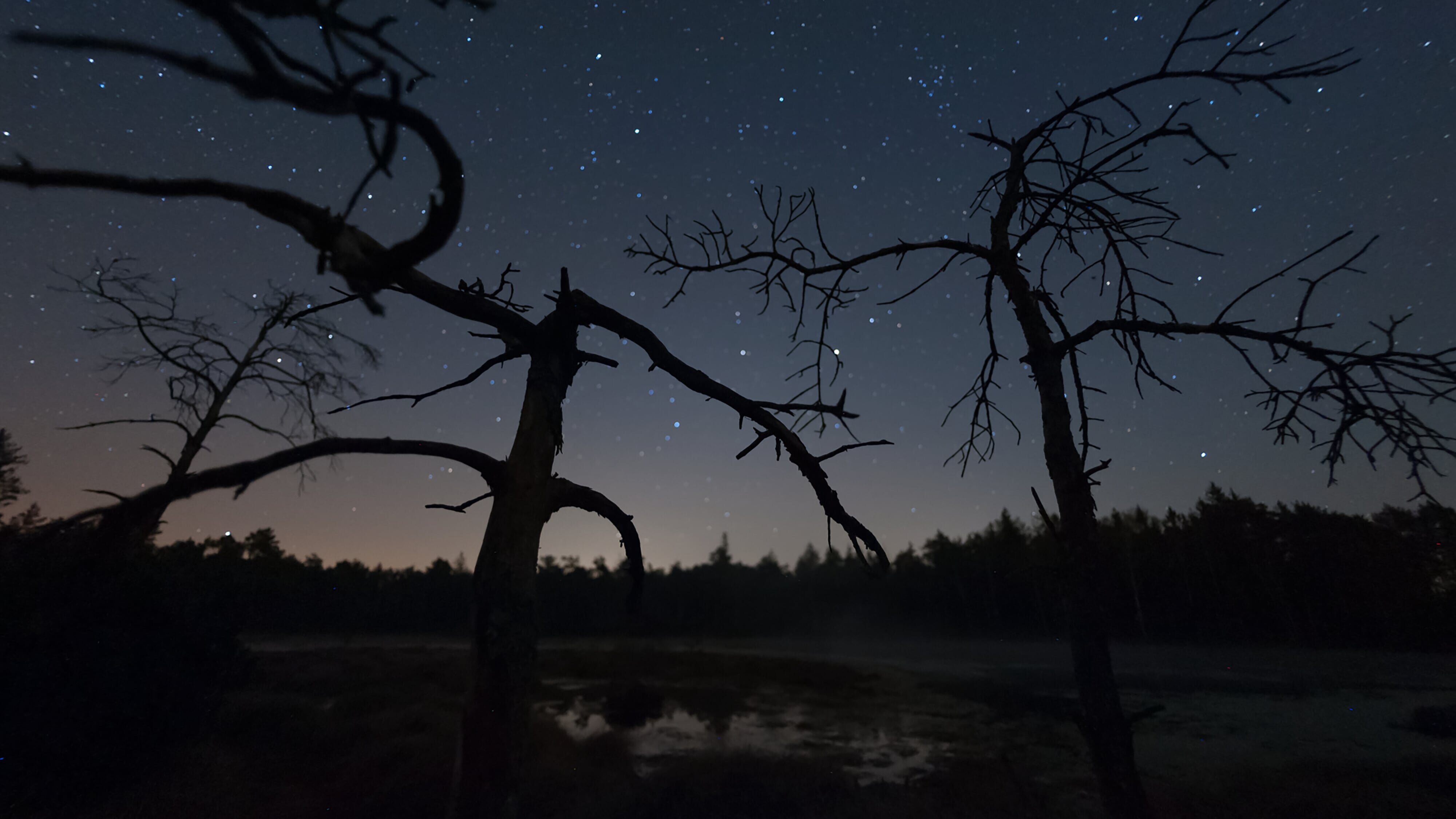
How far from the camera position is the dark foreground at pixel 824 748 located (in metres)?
12.6

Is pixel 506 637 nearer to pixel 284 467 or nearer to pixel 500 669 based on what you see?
pixel 500 669

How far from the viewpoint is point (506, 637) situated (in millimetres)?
1899

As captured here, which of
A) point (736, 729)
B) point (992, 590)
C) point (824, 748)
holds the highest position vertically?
point (992, 590)

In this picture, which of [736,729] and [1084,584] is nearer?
[1084,584]

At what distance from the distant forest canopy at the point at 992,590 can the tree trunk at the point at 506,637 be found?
137cm

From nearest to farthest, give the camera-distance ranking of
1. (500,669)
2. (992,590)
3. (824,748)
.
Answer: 1. (500,669)
2. (824,748)
3. (992,590)

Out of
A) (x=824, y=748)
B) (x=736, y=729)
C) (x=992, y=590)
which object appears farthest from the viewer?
(x=992, y=590)

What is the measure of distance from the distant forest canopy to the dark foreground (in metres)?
3.99

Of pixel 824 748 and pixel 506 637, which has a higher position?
pixel 506 637

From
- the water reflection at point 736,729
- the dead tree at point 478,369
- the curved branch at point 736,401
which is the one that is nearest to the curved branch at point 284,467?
the dead tree at point 478,369

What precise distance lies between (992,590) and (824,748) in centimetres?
5702

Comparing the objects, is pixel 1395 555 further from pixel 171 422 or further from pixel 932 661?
pixel 171 422

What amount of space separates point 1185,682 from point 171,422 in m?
43.5

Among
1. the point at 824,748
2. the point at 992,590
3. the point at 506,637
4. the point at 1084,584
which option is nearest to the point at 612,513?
the point at 506,637
